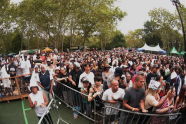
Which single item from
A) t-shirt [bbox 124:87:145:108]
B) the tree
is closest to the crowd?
t-shirt [bbox 124:87:145:108]

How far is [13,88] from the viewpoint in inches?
516

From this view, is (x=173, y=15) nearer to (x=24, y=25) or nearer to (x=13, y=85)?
(x=24, y=25)

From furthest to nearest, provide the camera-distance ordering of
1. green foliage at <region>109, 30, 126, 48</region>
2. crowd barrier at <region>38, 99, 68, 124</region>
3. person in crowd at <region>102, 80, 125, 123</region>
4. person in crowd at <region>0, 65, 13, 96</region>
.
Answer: green foliage at <region>109, 30, 126, 48</region>
person in crowd at <region>0, 65, 13, 96</region>
crowd barrier at <region>38, 99, 68, 124</region>
person in crowd at <region>102, 80, 125, 123</region>

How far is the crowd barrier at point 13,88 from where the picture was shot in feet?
42.1

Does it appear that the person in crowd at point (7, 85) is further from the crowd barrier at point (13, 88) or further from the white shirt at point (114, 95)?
the white shirt at point (114, 95)

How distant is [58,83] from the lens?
10.3 m

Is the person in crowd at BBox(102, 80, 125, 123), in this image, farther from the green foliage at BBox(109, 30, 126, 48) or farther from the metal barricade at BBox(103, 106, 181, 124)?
the green foliage at BBox(109, 30, 126, 48)

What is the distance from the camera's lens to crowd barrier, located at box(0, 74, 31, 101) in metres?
12.8

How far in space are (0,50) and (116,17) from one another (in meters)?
35.1

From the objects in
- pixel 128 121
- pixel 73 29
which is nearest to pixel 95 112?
pixel 128 121

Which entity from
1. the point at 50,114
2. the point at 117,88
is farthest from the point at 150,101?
the point at 50,114

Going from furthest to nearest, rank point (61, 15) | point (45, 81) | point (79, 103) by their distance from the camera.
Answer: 1. point (61, 15)
2. point (45, 81)
3. point (79, 103)

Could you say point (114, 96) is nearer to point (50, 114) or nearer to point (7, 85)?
point (50, 114)

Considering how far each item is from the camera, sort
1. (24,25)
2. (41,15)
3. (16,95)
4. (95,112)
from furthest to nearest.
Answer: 1. (24,25)
2. (41,15)
3. (16,95)
4. (95,112)
